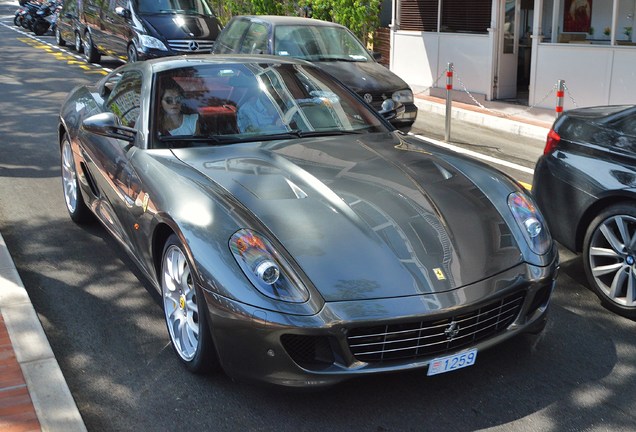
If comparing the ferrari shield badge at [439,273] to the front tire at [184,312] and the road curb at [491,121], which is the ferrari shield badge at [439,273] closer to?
the front tire at [184,312]

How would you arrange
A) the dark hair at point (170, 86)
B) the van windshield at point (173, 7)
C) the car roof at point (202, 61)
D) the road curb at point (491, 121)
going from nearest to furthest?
1. the dark hair at point (170, 86)
2. the car roof at point (202, 61)
3. the road curb at point (491, 121)
4. the van windshield at point (173, 7)

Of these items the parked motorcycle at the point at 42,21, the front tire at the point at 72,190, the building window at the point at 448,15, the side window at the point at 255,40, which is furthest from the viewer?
the parked motorcycle at the point at 42,21

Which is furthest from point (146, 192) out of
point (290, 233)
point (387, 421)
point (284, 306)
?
point (387, 421)

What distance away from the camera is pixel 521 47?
16.1 m

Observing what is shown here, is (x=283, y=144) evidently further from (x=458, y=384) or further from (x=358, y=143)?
(x=458, y=384)

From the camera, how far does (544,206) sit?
5586 millimetres

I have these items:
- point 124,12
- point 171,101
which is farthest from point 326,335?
point 124,12

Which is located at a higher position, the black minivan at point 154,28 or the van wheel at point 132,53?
the black minivan at point 154,28

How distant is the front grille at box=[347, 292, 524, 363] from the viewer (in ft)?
11.8

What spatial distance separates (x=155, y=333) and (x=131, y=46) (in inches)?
516

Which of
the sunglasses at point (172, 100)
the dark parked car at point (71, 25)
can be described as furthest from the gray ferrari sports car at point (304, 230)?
the dark parked car at point (71, 25)

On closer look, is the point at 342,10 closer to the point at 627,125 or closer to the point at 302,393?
the point at 627,125

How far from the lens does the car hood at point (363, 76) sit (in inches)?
421

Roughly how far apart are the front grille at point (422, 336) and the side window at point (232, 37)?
925 cm
